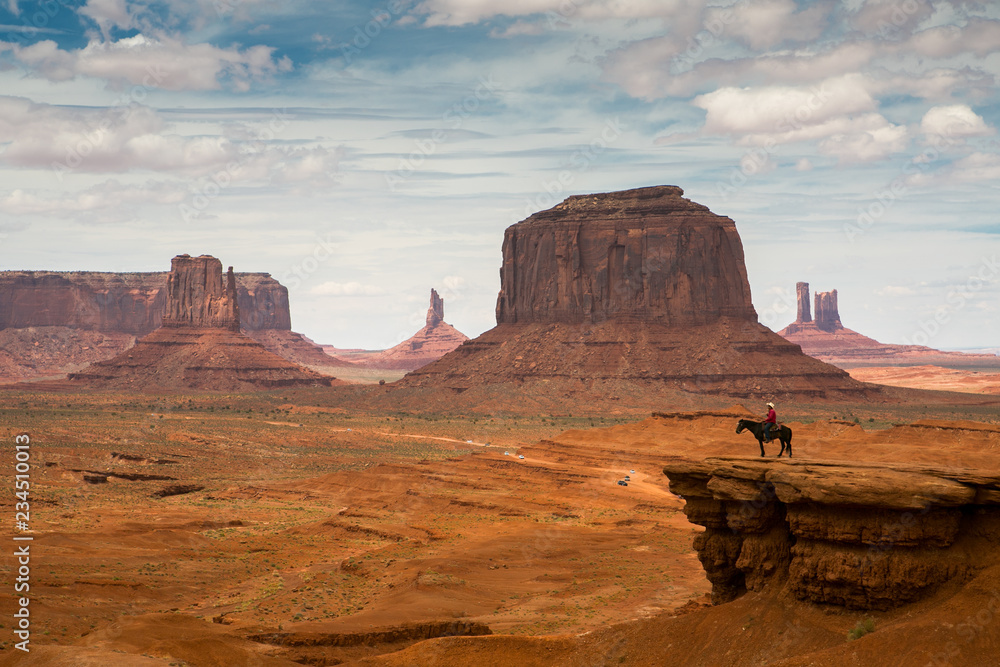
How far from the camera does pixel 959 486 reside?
14828mm

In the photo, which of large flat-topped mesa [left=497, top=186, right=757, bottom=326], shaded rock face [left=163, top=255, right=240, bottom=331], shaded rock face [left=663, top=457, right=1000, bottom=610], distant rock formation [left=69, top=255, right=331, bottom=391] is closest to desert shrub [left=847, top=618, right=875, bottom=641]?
shaded rock face [left=663, top=457, right=1000, bottom=610]

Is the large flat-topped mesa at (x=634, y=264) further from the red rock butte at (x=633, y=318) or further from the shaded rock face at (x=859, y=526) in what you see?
the shaded rock face at (x=859, y=526)

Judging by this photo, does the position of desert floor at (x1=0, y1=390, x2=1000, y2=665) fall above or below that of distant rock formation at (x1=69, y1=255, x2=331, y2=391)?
below

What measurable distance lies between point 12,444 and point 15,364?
147 m

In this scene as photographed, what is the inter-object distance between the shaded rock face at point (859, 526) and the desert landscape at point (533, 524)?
38mm

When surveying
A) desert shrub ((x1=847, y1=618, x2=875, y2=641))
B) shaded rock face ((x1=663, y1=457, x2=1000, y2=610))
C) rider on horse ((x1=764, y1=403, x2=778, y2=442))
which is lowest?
desert shrub ((x1=847, y1=618, x2=875, y2=641))

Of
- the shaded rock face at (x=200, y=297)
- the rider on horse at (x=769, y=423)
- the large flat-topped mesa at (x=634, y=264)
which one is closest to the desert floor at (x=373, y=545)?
the rider on horse at (x=769, y=423)

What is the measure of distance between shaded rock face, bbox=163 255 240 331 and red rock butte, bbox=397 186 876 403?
4558 cm

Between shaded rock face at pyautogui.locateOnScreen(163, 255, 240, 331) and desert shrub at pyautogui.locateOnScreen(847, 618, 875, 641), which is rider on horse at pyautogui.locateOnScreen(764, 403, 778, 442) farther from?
shaded rock face at pyautogui.locateOnScreen(163, 255, 240, 331)

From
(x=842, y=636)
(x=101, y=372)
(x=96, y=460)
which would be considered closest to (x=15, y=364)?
(x=101, y=372)

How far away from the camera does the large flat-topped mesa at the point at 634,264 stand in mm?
122562

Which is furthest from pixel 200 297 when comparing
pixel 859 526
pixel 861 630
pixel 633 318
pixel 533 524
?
pixel 861 630

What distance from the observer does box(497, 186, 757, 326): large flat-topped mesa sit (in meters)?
123

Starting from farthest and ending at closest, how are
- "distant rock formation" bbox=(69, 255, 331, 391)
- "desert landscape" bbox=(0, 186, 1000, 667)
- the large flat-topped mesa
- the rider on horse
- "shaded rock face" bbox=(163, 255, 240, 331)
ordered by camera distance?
1. "shaded rock face" bbox=(163, 255, 240, 331)
2. "distant rock formation" bbox=(69, 255, 331, 391)
3. the large flat-topped mesa
4. the rider on horse
5. "desert landscape" bbox=(0, 186, 1000, 667)
